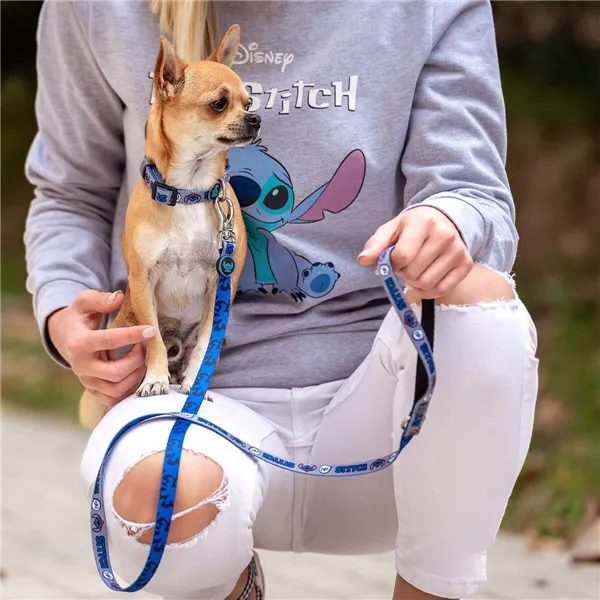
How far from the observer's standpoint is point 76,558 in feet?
7.87

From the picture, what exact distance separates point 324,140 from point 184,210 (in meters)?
0.30

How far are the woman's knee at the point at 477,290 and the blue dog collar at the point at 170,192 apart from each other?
287 mm

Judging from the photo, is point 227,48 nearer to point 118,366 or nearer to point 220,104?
point 220,104

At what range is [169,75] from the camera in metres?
1.22

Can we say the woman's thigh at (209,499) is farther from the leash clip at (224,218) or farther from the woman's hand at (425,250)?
the woman's hand at (425,250)

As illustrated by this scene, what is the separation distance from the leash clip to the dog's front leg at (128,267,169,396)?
0.36 feet

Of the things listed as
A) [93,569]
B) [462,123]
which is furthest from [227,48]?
[93,569]

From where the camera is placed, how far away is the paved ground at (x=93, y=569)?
84.8 inches

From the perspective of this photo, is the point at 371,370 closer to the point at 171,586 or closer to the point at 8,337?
the point at 171,586

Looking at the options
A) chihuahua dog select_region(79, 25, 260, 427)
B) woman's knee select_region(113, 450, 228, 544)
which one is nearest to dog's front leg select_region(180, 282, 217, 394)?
chihuahua dog select_region(79, 25, 260, 427)

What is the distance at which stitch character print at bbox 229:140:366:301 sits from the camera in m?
1.48

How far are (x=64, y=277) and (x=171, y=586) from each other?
1.70ft

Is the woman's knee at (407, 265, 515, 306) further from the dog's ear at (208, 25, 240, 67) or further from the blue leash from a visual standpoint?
the dog's ear at (208, 25, 240, 67)

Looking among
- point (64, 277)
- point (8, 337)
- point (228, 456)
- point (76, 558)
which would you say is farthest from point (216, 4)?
point (8, 337)
